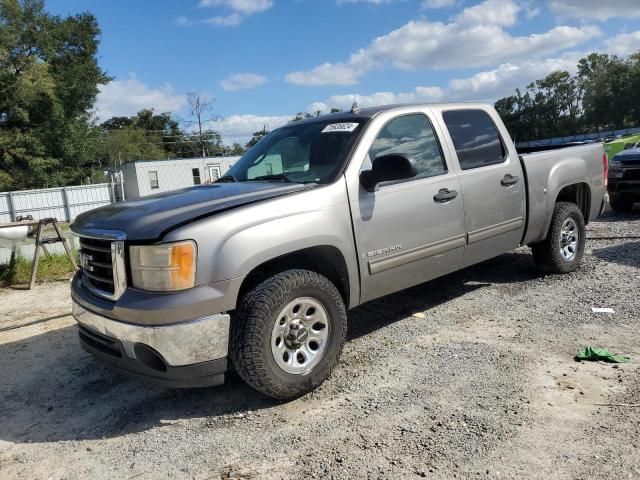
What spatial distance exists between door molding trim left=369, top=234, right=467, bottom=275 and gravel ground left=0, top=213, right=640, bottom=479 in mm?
713

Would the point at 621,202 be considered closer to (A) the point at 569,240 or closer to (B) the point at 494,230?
(A) the point at 569,240

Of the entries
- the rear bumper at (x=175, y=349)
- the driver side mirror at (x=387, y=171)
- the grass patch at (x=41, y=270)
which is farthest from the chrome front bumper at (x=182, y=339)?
the grass patch at (x=41, y=270)

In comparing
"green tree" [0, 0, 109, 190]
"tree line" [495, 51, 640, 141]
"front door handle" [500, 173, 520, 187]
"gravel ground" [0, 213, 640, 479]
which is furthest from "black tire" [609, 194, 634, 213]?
"tree line" [495, 51, 640, 141]

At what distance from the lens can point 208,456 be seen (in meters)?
2.88

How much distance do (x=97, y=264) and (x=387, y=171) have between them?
204 cm

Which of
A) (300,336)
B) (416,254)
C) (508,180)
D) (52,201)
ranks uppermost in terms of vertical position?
(52,201)

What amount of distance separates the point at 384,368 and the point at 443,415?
2.56ft

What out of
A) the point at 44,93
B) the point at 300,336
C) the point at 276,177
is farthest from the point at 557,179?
the point at 44,93

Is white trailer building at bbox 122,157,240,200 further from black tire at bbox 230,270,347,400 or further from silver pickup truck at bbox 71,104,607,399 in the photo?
black tire at bbox 230,270,347,400

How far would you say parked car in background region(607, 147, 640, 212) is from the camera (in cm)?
950

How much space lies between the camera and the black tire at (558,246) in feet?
→ 18.1

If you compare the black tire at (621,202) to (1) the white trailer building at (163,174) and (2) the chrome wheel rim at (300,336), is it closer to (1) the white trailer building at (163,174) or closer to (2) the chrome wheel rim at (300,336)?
(2) the chrome wheel rim at (300,336)

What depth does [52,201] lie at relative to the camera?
33.6 m

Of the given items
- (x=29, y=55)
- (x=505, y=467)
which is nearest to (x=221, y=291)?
(x=505, y=467)
